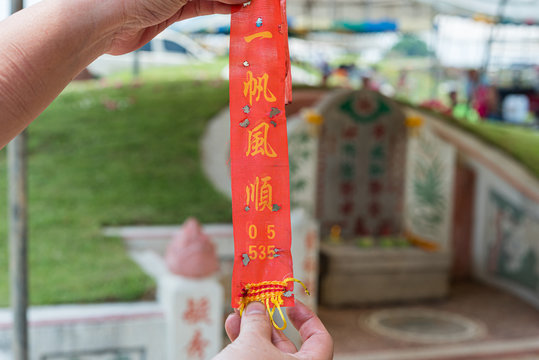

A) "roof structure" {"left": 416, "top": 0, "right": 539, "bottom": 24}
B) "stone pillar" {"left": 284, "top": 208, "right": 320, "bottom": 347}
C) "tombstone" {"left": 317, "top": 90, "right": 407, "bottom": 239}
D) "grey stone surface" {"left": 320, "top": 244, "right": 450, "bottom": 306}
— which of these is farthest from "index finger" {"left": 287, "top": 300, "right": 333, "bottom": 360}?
"roof structure" {"left": 416, "top": 0, "right": 539, "bottom": 24}

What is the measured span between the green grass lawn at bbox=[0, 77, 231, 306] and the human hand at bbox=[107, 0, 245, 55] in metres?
2.71

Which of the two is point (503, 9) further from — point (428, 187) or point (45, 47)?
point (45, 47)

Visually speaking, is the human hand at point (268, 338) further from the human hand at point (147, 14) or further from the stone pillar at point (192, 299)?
the stone pillar at point (192, 299)

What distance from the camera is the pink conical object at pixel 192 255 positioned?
11.3 ft

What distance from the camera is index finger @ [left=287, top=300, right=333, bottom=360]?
37.7 inches

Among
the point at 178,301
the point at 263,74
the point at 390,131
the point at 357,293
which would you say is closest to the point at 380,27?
the point at 390,131

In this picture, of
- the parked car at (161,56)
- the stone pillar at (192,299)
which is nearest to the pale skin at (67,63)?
the stone pillar at (192,299)

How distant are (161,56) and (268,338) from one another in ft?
39.5

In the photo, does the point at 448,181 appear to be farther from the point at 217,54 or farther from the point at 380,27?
the point at 217,54

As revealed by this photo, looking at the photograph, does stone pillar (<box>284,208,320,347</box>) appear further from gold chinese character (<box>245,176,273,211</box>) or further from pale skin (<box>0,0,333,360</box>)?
pale skin (<box>0,0,333,360</box>)

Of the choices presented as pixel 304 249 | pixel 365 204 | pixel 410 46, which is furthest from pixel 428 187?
pixel 410 46

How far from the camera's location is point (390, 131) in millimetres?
6836

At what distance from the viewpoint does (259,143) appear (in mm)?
1121

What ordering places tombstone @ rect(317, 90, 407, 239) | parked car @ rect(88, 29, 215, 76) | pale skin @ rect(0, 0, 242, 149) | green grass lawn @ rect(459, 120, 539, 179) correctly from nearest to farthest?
pale skin @ rect(0, 0, 242, 149), green grass lawn @ rect(459, 120, 539, 179), tombstone @ rect(317, 90, 407, 239), parked car @ rect(88, 29, 215, 76)
